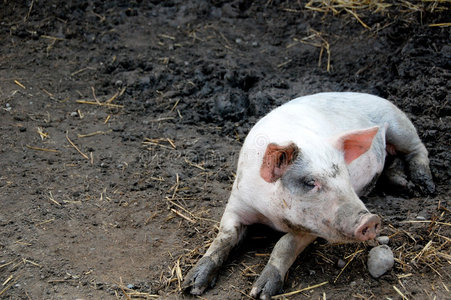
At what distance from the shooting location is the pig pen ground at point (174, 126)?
406 centimetres

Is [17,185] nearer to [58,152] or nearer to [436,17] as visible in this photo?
[58,152]

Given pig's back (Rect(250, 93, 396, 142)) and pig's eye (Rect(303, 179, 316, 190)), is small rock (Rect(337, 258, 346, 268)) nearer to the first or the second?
pig's eye (Rect(303, 179, 316, 190))

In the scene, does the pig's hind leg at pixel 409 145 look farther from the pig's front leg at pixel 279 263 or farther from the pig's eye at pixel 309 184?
the pig's eye at pixel 309 184

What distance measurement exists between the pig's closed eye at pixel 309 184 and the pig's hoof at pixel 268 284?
0.57m

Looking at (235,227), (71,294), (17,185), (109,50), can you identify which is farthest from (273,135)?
(109,50)

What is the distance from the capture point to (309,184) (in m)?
3.79

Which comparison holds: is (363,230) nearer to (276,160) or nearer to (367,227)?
(367,227)

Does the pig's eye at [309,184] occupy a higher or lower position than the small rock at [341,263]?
higher

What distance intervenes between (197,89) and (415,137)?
91.7 inches

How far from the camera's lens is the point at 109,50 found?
7133 mm

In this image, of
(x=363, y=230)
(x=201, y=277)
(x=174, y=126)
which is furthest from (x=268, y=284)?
(x=174, y=126)

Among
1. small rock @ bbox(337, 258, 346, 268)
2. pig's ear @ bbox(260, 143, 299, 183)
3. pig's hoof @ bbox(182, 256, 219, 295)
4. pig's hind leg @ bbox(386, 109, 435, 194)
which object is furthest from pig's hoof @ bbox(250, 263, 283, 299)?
pig's hind leg @ bbox(386, 109, 435, 194)

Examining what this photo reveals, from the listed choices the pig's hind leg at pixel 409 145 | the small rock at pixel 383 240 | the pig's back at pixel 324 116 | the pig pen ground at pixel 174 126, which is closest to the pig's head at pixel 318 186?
the pig's back at pixel 324 116

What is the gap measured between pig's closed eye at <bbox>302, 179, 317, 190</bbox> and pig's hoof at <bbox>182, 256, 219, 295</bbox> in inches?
31.3
